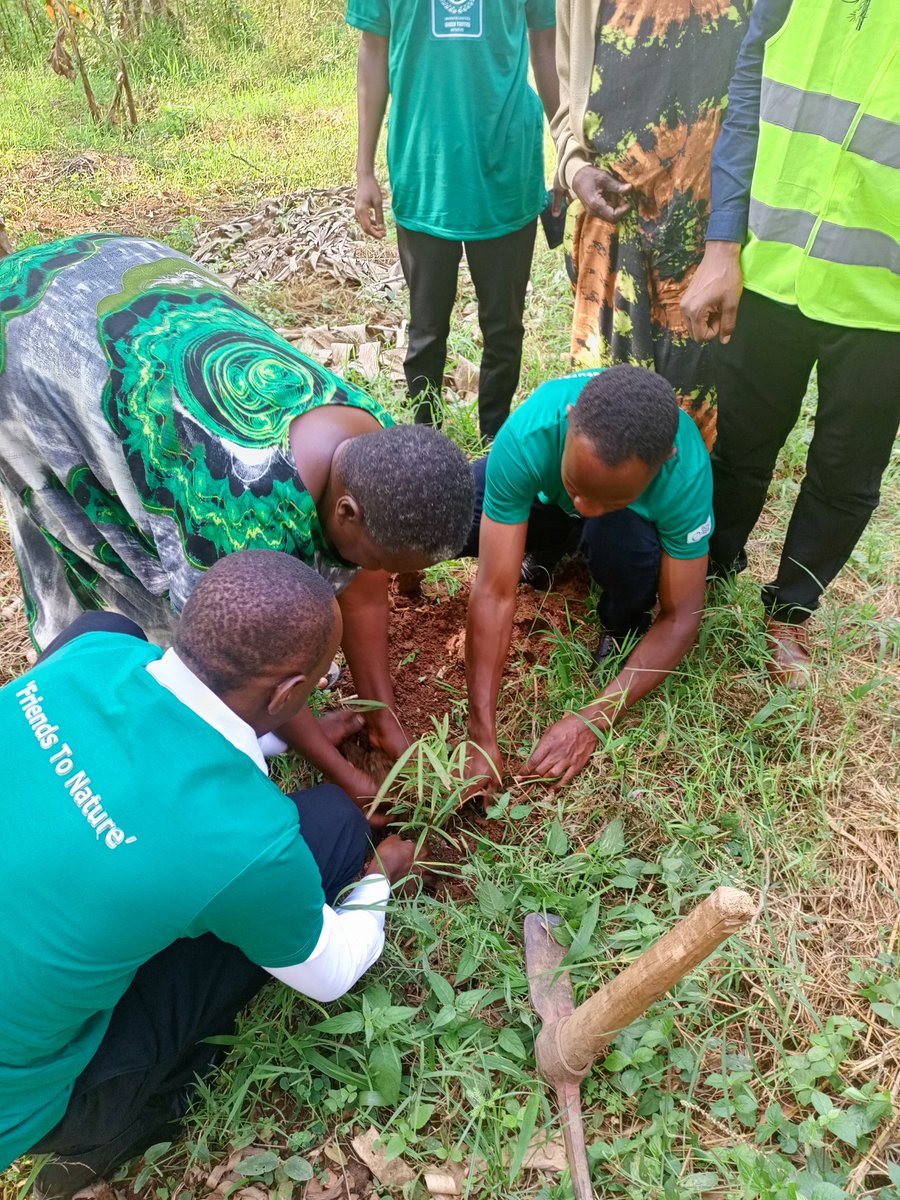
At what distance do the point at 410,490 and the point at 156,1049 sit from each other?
1198mm

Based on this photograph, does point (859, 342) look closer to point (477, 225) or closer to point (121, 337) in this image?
point (477, 225)

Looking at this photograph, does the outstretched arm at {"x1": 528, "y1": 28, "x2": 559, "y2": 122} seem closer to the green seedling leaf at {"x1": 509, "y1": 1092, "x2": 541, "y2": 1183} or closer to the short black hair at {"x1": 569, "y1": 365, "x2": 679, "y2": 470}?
the short black hair at {"x1": 569, "y1": 365, "x2": 679, "y2": 470}

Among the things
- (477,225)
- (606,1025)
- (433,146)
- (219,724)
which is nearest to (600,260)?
(477,225)

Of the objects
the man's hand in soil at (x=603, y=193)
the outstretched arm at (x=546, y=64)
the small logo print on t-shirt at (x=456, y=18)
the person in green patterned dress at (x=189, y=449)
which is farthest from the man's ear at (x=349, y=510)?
the outstretched arm at (x=546, y=64)

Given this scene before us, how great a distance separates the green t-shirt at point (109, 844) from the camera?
1247 mm

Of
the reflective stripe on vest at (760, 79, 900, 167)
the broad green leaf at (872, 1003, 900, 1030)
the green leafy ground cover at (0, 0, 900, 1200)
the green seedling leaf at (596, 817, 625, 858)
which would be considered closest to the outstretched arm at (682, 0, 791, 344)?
the reflective stripe on vest at (760, 79, 900, 167)

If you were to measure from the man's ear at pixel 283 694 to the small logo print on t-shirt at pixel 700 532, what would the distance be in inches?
49.6

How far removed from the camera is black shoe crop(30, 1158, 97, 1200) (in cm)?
162

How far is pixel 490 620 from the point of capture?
2322 mm

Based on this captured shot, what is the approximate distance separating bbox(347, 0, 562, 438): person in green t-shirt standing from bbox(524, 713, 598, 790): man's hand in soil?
5.47 feet

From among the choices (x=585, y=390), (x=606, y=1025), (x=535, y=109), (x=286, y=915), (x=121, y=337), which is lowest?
(x=606, y=1025)

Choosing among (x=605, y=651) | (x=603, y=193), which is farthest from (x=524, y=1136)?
(x=603, y=193)

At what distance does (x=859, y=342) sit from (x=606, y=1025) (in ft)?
5.46

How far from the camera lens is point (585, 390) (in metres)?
1.96
